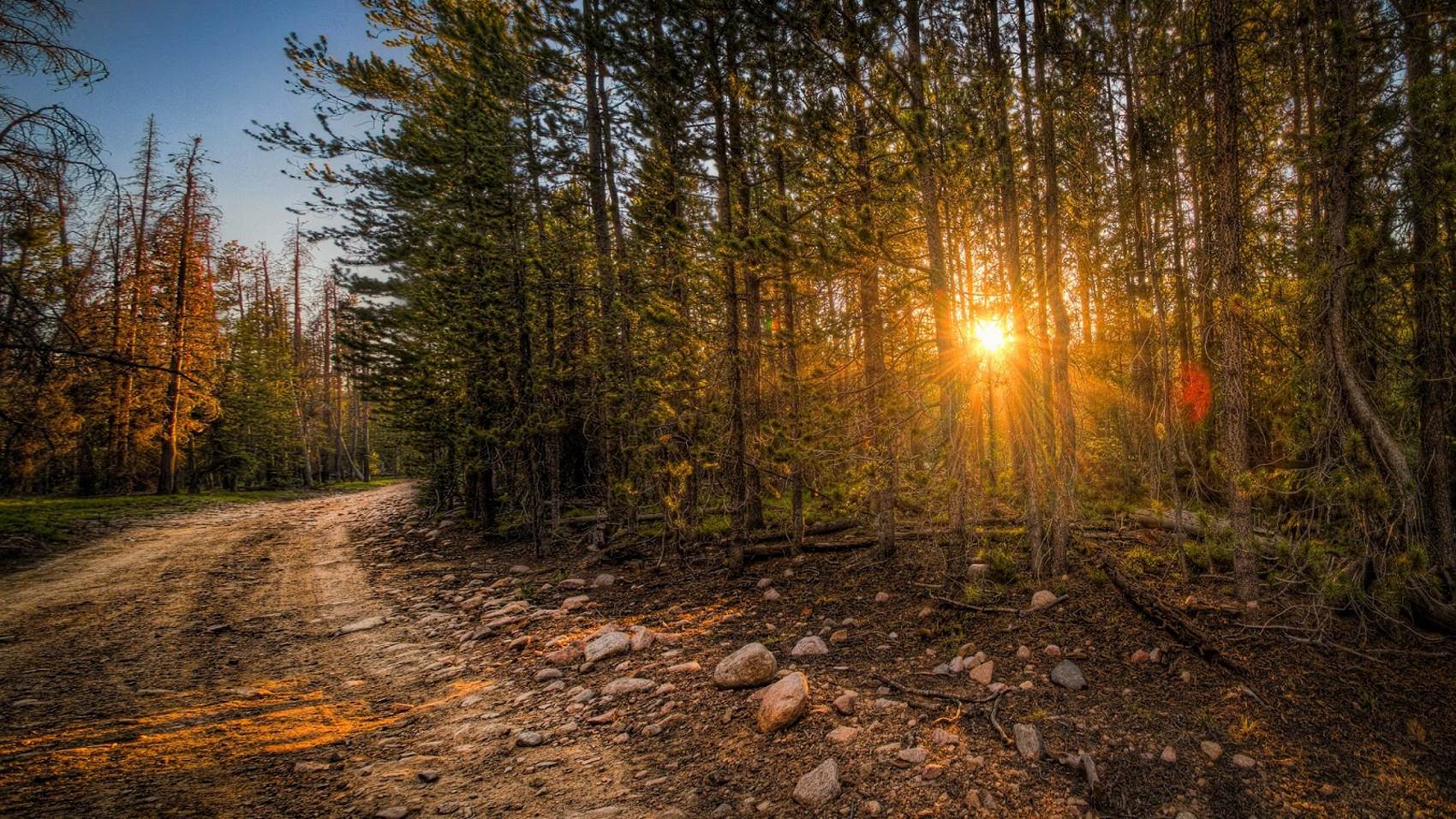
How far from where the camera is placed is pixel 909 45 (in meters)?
5.49

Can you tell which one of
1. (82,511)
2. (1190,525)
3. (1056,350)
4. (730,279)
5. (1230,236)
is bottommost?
(1190,525)

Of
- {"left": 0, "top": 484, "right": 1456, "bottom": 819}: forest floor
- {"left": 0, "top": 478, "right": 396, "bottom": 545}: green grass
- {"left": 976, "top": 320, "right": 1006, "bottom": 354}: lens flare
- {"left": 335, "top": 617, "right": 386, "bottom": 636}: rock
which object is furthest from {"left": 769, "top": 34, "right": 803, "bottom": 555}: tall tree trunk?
{"left": 0, "top": 478, "right": 396, "bottom": 545}: green grass

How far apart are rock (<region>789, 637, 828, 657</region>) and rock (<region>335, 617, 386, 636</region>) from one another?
5392mm

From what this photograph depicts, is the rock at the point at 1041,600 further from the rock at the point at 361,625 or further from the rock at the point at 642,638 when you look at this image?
the rock at the point at 361,625

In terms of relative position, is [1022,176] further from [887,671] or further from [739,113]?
[887,671]

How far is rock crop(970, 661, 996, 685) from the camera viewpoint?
12.4 ft

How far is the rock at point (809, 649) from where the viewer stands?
179 inches

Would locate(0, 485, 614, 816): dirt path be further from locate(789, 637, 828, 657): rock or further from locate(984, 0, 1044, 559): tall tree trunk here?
locate(984, 0, 1044, 559): tall tree trunk

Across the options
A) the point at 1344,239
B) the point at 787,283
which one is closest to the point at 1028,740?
the point at 1344,239

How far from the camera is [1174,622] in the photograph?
4.18m

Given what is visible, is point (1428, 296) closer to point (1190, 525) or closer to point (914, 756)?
point (1190, 525)

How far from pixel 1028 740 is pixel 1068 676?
1.02 m

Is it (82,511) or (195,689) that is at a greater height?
(82,511)

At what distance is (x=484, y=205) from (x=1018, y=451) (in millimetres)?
9393
